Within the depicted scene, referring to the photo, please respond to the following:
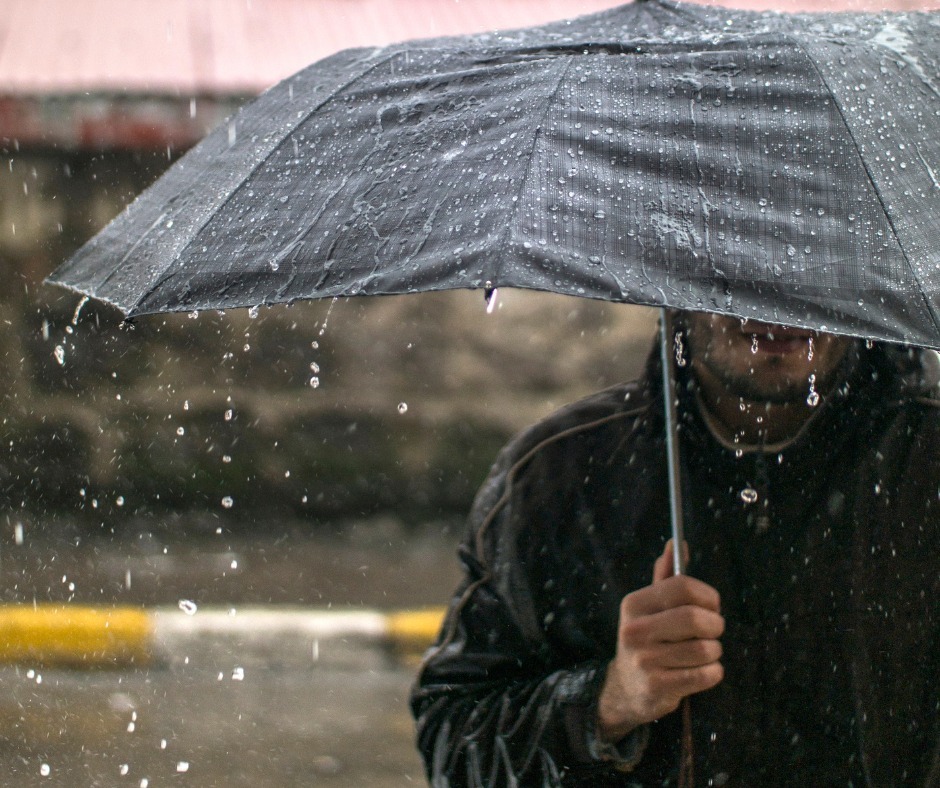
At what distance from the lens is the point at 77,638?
5.77 meters

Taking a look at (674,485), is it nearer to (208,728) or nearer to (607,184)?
(607,184)

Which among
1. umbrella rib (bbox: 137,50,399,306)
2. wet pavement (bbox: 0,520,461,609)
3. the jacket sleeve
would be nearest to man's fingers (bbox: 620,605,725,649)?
the jacket sleeve

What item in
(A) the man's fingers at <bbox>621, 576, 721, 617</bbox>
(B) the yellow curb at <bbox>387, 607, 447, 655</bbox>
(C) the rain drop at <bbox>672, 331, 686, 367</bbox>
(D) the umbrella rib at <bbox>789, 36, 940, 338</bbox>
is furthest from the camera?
(B) the yellow curb at <bbox>387, 607, 447, 655</bbox>

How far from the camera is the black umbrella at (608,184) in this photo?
166 cm

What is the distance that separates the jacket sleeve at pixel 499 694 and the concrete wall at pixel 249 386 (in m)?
4.27

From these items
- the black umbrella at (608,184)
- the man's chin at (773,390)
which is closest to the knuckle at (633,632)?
the man's chin at (773,390)

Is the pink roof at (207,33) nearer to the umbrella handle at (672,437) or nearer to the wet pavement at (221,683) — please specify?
the wet pavement at (221,683)

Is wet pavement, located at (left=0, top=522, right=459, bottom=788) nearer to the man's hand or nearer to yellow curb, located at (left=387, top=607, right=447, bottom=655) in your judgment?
yellow curb, located at (left=387, top=607, right=447, bottom=655)

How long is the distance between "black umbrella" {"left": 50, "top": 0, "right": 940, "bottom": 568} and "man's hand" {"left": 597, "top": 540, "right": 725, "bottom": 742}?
636 mm

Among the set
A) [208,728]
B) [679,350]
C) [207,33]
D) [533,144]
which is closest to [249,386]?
A: [207,33]

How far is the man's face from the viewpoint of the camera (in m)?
2.26

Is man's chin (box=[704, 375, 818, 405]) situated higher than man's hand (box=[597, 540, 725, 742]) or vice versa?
man's chin (box=[704, 375, 818, 405])

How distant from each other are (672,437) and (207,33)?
18.1ft

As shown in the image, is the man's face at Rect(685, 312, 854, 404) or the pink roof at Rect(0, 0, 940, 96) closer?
the man's face at Rect(685, 312, 854, 404)
